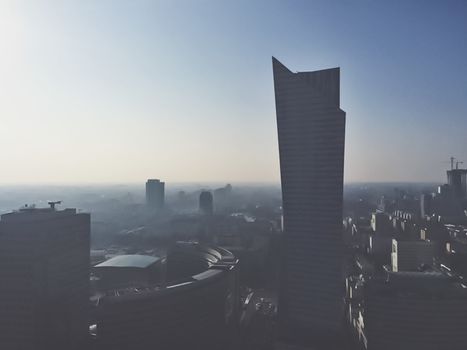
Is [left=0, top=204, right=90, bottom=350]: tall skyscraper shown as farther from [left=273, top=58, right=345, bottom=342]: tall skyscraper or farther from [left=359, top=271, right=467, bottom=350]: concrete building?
[left=359, top=271, right=467, bottom=350]: concrete building

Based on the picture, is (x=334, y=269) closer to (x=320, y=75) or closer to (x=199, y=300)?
(x=199, y=300)

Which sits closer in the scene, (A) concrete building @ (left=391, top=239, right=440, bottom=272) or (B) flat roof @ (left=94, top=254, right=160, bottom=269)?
(B) flat roof @ (left=94, top=254, right=160, bottom=269)

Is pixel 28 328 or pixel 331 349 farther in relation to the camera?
pixel 331 349

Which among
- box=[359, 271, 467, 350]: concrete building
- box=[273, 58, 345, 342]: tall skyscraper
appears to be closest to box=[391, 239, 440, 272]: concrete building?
box=[359, 271, 467, 350]: concrete building

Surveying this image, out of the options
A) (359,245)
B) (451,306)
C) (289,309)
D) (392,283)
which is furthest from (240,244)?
(451,306)

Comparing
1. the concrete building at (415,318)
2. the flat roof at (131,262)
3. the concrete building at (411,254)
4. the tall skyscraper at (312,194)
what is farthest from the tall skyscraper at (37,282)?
the concrete building at (411,254)

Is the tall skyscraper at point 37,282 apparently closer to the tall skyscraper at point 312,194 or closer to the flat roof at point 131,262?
the tall skyscraper at point 312,194
